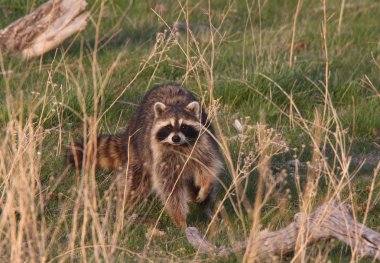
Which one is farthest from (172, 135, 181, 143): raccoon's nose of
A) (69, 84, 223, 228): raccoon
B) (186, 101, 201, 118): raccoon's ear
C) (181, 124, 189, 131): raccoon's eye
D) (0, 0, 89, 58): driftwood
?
(0, 0, 89, 58): driftwood

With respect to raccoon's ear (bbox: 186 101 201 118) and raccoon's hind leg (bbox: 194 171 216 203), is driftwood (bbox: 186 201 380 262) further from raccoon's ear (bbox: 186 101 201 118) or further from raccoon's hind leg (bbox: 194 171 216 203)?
raccoon's ear (bbox: 186 101 201 118)

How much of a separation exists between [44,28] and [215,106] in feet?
7.92

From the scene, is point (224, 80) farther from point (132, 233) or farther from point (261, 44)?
point (132, 233)

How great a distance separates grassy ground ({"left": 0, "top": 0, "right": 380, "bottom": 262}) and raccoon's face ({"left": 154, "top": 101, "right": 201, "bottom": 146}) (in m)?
0.17

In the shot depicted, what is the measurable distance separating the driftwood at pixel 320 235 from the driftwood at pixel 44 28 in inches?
144

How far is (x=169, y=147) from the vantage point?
6711 mm

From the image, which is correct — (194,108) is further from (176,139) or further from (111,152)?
(111,152)

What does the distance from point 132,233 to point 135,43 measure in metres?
3.96

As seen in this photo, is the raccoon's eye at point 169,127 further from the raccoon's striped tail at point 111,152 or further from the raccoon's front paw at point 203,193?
the raccoon's striped tail at point 111,152

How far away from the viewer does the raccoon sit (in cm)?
654

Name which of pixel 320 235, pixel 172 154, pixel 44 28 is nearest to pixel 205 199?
pixel 172 154

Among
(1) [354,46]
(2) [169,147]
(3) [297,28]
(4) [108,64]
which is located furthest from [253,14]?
(2) [169,147]

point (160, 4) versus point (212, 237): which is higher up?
point (160, 4)

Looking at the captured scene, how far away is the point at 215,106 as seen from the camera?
22.6 feet
